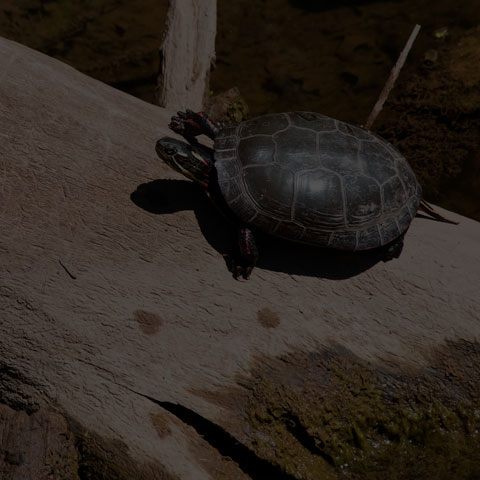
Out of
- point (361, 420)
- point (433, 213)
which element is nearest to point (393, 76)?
point (433, 213)

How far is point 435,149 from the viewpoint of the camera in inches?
257

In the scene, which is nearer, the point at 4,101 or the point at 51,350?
the point at 51,350

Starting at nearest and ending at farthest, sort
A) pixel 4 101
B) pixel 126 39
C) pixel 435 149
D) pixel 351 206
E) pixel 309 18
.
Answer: pixel 351 206 → pixel 4 101 → pixel 435 149 → pixel 126 39 → pixel 309 18

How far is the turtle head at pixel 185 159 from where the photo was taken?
365 cm

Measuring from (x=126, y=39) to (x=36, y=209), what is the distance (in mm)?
5292

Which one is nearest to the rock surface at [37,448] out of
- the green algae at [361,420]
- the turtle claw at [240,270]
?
the green algae at [361,420]

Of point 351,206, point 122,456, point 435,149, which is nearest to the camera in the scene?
point 122,456

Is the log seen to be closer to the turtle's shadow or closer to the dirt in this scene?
the turtle's shadow

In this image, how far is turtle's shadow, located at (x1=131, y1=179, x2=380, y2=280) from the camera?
3795 millimetres

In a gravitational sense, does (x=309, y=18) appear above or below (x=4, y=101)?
above

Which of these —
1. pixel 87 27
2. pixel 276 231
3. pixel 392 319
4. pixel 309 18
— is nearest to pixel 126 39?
pixel 87 27

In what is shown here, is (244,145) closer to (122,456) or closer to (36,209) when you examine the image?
(36,209)

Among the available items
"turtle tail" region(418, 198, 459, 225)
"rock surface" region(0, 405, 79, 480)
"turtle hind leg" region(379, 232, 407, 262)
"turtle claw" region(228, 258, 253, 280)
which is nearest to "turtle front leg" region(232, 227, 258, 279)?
"turtle claw" region(228, 258, 253, 280)

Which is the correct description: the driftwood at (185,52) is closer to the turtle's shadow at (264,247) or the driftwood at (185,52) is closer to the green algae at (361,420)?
the turtle's shadow at (264,247)
